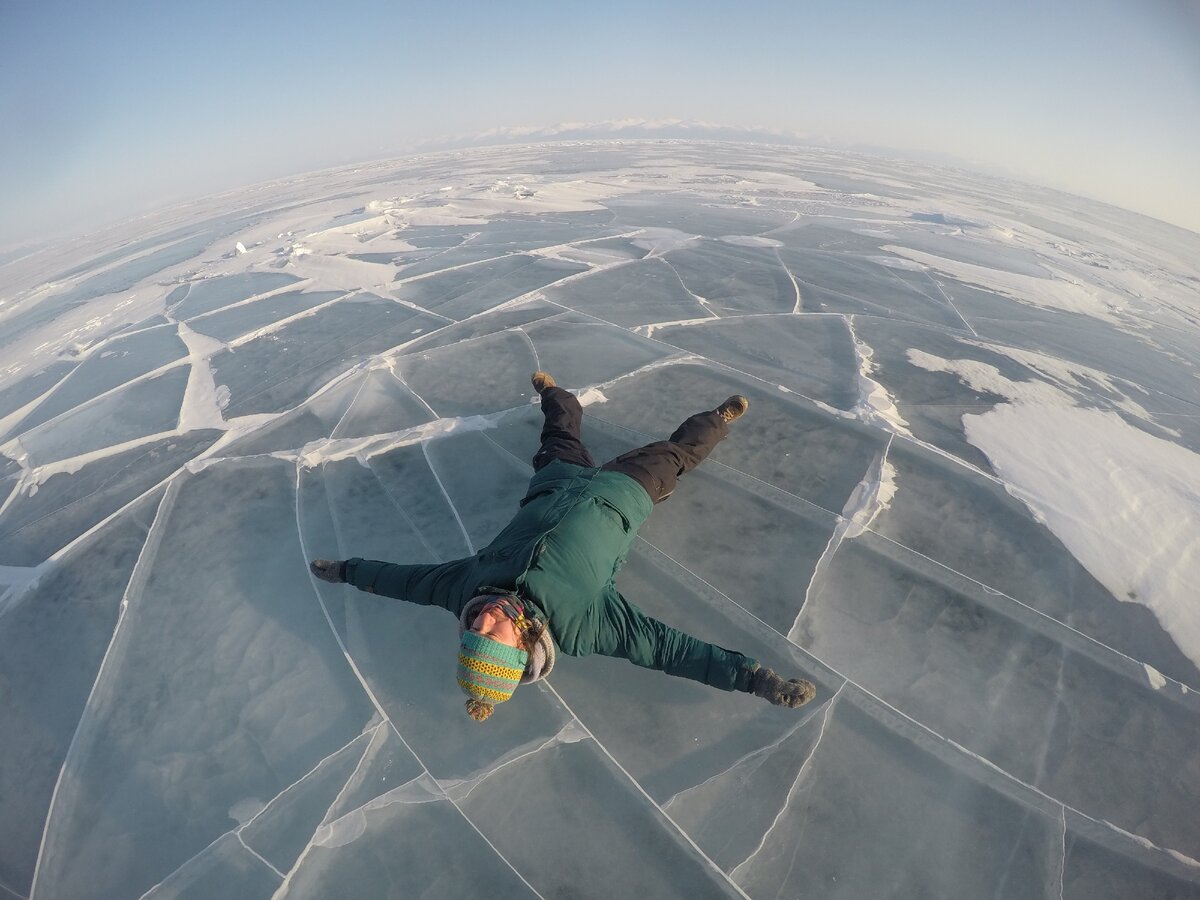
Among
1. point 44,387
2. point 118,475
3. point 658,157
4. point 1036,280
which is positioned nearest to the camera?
point 118,475

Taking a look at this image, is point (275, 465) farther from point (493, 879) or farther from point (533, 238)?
point (533, 238)

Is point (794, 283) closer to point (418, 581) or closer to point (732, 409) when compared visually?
point (732, 409)

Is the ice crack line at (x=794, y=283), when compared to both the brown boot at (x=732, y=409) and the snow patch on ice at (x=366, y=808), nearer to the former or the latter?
the brown boot at (x=732, y=409)

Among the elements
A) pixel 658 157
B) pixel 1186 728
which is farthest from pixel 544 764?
pixel 658 157

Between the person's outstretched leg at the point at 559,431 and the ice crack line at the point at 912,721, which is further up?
the person's outstretched leg at the point at 559,431

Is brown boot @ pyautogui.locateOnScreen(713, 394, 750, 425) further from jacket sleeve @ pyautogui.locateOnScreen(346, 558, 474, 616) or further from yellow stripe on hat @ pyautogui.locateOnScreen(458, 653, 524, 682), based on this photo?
yellow stripe on hat @ pyautogui.locateOnScreen(458, 653, 524, 682)

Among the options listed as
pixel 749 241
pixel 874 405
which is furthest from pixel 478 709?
pixel 749 241

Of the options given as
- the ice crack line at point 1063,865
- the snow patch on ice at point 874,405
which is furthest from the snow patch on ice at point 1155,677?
the snow patch on ice at point 874,405
